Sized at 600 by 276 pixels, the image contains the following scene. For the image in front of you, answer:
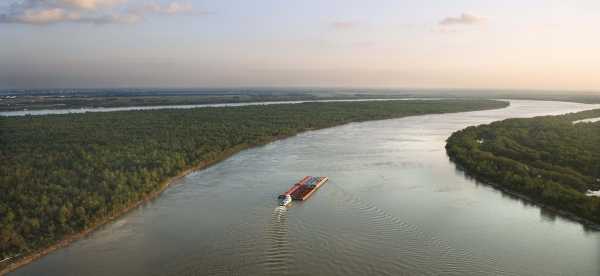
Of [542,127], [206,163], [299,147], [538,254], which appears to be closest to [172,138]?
[206,163]

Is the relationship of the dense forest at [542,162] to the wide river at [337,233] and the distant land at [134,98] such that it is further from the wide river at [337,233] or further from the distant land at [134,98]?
the distant land at [134,98]

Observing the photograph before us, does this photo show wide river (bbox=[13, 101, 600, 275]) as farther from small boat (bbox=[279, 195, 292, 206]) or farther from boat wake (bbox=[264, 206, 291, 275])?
small boat (bbox=[279, 195, 292, 206])

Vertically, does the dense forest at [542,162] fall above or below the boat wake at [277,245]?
above

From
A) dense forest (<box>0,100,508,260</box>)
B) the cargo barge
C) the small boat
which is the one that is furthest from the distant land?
the small boat

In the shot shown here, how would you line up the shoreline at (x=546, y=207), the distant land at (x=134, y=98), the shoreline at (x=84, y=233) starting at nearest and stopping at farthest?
the shoreline at (x=84, y=233) → the shoreline at (x=546, y=207) → the distant land at (x=134, y=98)

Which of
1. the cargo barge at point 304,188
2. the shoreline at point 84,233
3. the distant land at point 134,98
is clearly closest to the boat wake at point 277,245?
the cargo barge at point 304,188
